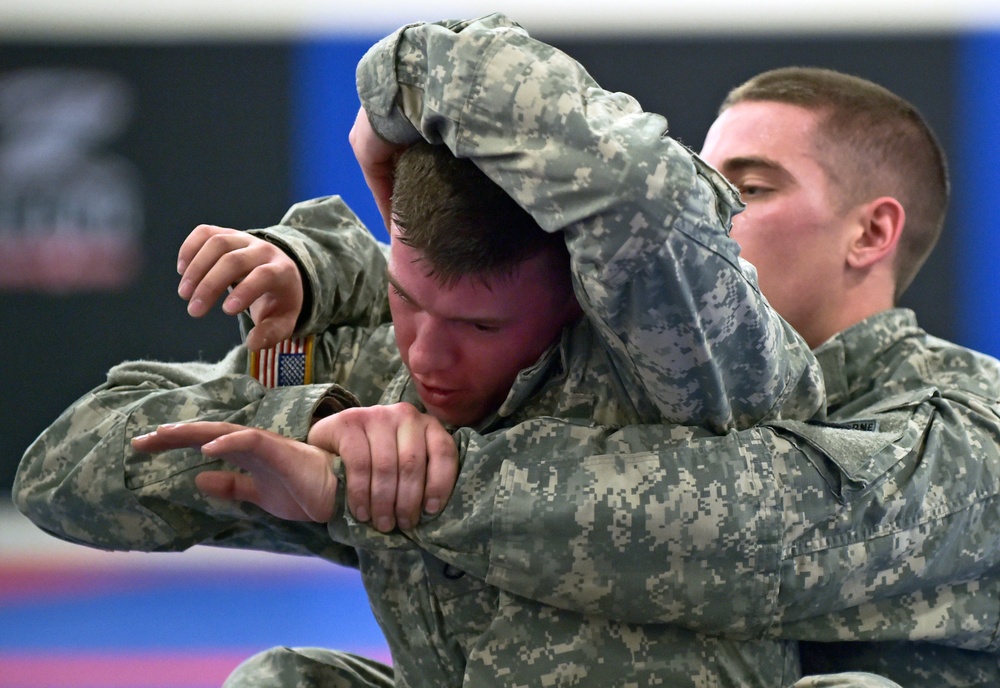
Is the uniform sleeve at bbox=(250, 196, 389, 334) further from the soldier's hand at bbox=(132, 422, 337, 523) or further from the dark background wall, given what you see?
the dark background wall

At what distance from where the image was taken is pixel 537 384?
52.1 inches

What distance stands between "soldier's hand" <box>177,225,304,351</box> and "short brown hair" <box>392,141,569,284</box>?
0.21m

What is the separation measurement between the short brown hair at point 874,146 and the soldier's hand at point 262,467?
1.04 m

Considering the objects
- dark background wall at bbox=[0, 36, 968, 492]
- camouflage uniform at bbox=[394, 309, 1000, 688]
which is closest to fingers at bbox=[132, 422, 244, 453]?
camouflage uniform at bbox=[394, 309, 1000, 688]

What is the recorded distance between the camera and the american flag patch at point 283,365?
145cm

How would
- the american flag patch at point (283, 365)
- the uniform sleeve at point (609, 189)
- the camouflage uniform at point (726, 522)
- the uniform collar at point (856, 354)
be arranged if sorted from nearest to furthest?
the uniform sleeve at point (609, 189), the camouflage uniform at point (726, 522), the american flag patch at point (283, 365), the uniform collar at point (856, 354)

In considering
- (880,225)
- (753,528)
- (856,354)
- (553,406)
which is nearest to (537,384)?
(553,406)

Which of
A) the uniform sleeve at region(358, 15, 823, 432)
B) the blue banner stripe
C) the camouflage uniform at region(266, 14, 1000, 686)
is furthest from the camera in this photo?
the blue banner stripe

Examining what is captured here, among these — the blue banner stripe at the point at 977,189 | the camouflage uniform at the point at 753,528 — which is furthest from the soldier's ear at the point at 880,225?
the blue banner stripe at the point at 977,189

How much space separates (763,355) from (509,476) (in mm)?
282

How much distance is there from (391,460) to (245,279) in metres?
0.28

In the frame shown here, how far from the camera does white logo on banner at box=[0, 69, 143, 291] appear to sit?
4410mm

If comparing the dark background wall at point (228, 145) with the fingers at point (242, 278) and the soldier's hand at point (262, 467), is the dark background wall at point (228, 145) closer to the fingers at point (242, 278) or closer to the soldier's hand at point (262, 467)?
the fingers at point (242, 278)

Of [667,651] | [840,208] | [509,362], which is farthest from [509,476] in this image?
[840,208]
